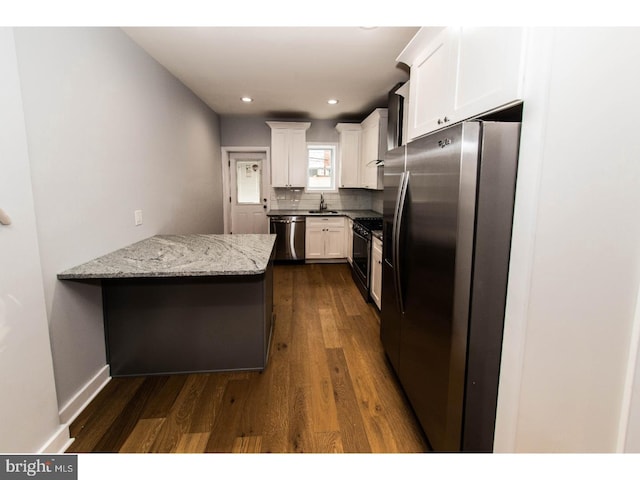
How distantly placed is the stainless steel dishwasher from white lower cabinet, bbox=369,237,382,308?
198 centimetres

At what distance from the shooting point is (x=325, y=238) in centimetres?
514

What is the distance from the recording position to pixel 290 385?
2.06 m

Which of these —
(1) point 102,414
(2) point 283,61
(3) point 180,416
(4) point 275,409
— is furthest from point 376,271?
(1) point 102,414

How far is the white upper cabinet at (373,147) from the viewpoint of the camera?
4090 millimetres

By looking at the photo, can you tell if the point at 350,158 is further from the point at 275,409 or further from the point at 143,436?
the point at 143,436

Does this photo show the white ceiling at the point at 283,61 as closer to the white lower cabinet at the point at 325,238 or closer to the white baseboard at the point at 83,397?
the white lower cabinet at the point at 325,238

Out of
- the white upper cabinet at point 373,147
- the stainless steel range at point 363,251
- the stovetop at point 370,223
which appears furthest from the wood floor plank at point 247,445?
the white upper cabinet at point 373,147

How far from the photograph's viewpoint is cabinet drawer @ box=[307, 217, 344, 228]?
16.8ft

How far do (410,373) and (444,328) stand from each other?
0.57 meters

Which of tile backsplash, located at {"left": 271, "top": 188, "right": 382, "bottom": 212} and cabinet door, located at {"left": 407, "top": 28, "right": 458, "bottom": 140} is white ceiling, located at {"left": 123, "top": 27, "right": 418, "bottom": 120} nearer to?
cabinet door, located at {"left": 407, "top": 28, "right": 458, "bottom": 140}

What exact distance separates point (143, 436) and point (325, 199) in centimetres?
458

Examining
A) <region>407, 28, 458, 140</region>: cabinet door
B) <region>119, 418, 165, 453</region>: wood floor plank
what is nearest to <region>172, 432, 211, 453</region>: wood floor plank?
<region>119, 418, 165, 453</region>: wood floor plank

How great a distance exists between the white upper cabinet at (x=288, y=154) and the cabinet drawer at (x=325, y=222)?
2.35ft
